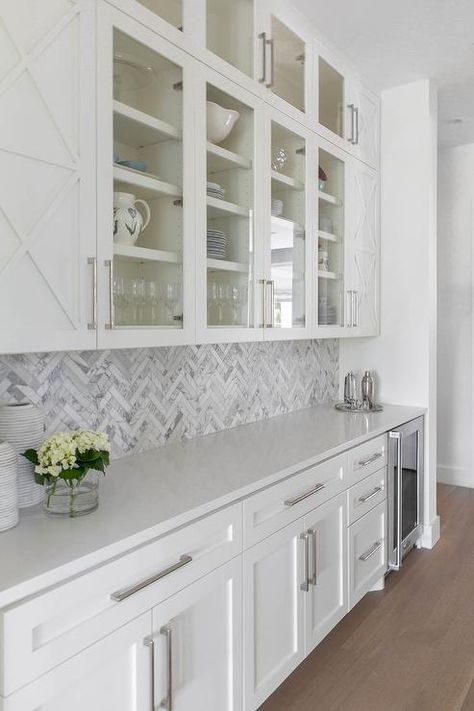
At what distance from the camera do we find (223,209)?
2.03 m

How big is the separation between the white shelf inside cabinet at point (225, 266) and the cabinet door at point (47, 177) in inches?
22.1

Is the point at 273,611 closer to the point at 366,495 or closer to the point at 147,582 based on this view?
the point at 147,582

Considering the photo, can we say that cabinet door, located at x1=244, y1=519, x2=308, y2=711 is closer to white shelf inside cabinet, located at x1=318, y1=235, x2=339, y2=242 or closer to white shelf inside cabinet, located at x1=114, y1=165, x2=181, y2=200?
white shelf inside cabinet, located at x1=114, y1=165, x2=181, y2=200

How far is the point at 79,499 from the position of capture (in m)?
1.39

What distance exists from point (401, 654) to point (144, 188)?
2.00 meters

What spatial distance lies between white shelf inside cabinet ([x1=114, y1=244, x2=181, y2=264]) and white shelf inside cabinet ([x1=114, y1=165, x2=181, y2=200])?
171 mm

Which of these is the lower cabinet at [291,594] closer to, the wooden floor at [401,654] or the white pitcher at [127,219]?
the wooden floor at [401,654]

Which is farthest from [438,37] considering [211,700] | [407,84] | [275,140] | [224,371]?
[211,700]

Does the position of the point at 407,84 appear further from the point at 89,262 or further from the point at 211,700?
the point at 211,700

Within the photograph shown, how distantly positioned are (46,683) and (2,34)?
137cm

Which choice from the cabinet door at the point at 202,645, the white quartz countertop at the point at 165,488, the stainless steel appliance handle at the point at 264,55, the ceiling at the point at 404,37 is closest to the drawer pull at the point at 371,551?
the white quartz countertop at the point at 165,488

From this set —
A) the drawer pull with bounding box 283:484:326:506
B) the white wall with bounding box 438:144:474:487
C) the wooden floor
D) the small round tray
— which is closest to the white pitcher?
the drawer pull with bounding box 283:484:326:506

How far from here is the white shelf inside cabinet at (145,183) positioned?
1.61 meters

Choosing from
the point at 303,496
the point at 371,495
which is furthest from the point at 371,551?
the point at 303,496
